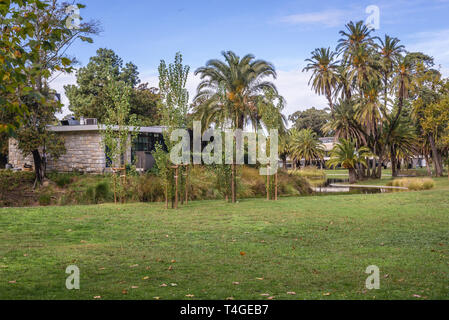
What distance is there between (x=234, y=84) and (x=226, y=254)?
2904cm

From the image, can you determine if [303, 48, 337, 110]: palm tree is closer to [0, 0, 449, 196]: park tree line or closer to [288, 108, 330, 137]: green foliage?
[0, 0, 449, 196]: park tree line

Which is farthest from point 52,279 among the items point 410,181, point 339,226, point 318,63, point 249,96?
point 318,63

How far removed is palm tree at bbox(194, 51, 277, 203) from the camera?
119 feet

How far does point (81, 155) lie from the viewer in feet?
105

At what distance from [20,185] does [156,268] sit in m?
23.9

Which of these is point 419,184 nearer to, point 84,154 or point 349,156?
point 349,156

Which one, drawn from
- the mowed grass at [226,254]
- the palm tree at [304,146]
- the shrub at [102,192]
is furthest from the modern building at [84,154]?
the palm tree at [304,146]

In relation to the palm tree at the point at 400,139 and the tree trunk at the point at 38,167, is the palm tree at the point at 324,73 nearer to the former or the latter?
the palm tree at the point at 400,139

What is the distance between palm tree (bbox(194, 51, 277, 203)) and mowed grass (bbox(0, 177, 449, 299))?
21.2 m

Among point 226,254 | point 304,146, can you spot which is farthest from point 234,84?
point 226,254

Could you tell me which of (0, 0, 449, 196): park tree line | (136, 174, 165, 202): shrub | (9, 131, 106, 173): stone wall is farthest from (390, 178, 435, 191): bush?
(9, 131, 106, 173): stone wall

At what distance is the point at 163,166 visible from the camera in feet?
59.4

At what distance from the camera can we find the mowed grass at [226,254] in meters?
6.18
